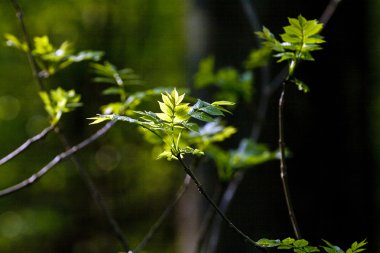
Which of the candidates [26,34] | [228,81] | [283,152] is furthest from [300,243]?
[228,81]

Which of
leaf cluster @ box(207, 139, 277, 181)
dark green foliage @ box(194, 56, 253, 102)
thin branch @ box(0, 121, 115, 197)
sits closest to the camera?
thin branch @ box(0, 121, 115, 197)

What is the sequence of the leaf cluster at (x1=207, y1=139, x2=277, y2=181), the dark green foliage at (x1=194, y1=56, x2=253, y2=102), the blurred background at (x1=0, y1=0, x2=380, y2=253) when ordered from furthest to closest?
the blurred background at (x1=0, y1=0, x2=380, y2=253) → the dark green foliage at (x1=194, y1=56, x2=253, y2=102) → the leaf cluster at (x1=207, y1=139, x2=277, y2=181)

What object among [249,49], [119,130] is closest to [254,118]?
[249,49]

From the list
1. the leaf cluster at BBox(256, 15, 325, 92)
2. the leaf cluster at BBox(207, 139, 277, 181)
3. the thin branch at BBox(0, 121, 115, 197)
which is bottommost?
the leaf cluster at BBox(256, 15, 325, 92)

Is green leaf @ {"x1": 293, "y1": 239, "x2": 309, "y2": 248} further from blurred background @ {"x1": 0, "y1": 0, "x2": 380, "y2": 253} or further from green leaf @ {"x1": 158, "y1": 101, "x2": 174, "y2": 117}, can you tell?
blurred background @ {"x1": 0, "y1": 0, "x2": 380, "y2": 253}

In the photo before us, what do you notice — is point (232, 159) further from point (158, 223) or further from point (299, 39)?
point (299, 39)

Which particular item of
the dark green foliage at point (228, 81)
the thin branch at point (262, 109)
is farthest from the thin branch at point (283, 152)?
the thin branch at point (262, 109)

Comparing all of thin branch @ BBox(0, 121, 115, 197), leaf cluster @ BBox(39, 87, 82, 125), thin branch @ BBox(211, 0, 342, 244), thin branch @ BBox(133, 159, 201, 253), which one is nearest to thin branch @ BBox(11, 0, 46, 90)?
leaf cluster @ BBox(39, 87, 82, 125)

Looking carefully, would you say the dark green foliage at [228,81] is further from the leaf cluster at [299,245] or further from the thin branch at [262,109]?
the leaf cluster at [299,245]

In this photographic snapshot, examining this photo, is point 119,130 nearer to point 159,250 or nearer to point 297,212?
point 159,250
